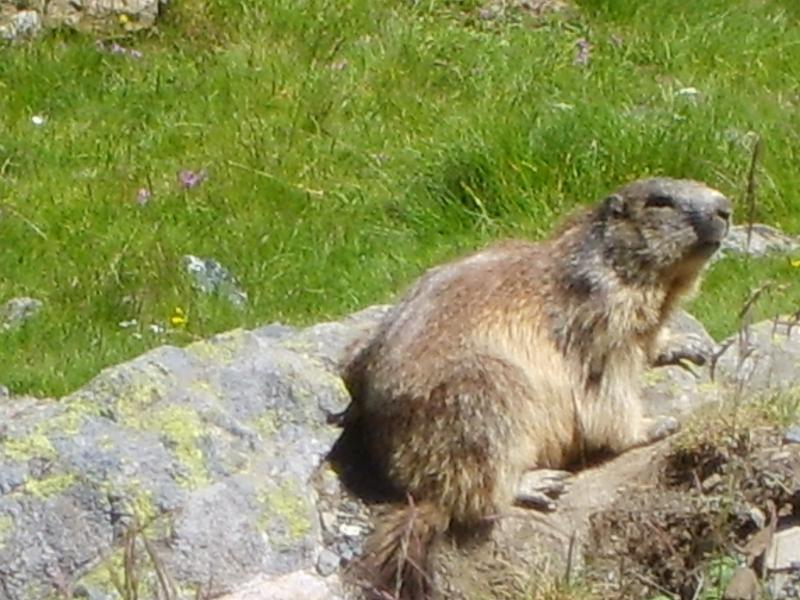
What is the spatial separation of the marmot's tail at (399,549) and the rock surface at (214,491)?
76 millimetres

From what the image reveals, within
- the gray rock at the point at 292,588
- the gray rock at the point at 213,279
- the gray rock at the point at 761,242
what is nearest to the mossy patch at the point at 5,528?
the gray rock at the point at 292,588

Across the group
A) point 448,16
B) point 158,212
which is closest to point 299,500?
point 158,212

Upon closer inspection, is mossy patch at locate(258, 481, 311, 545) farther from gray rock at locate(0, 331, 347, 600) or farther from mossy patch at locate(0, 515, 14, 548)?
mossy patch at locate(0, 515, 14, 548)

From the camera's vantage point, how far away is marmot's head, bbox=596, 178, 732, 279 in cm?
675

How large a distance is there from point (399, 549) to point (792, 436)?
1.34m

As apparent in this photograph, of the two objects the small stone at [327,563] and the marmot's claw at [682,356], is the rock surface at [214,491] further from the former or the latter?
the marmot's claw at [682,356]

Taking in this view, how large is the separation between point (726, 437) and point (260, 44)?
643 cm

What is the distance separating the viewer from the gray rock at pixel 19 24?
1189cm

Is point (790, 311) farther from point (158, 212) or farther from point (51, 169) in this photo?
point (51, 169)

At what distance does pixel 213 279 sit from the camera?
9.30m

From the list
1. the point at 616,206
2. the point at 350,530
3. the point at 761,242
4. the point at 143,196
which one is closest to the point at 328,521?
the point at 350,530

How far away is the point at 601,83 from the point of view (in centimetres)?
1171

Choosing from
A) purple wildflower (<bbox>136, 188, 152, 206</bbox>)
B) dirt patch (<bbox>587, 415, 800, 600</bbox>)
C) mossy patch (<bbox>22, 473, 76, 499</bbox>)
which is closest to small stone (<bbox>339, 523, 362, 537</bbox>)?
dirt patch (<bbox>587, 415, 800, 600</bbox>)

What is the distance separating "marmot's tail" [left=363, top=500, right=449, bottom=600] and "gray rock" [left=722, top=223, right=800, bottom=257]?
12.3 feet
